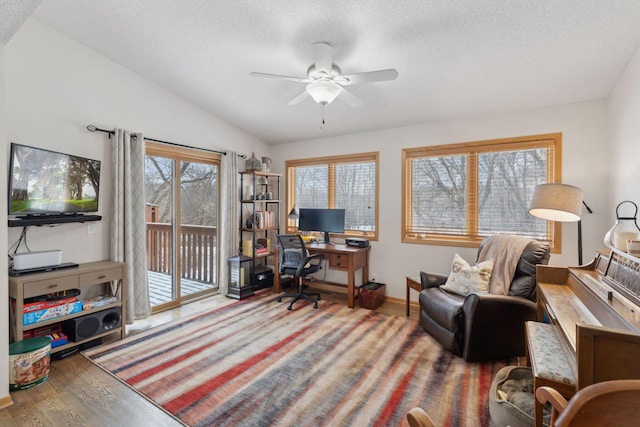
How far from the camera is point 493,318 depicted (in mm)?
2568

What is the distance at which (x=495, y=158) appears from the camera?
11.8 ft

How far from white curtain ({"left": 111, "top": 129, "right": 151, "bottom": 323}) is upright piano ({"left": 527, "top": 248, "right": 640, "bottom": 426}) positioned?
3529mm

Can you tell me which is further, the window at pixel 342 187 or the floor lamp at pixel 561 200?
the window at pixel 342 187

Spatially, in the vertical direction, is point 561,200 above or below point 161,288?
above

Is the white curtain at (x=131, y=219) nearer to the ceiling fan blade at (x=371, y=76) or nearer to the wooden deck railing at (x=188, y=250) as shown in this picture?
the wooden deck railing at (x=188, y=250)

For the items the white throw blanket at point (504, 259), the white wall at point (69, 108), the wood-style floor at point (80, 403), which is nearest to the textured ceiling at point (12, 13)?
the white wall at point (69, 108)

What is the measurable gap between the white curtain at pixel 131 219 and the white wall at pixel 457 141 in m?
2.29

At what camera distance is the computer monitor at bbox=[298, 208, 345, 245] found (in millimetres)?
4480

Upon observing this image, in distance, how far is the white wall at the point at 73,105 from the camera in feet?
8.80

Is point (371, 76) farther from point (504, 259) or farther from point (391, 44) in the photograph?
point (504, 259)

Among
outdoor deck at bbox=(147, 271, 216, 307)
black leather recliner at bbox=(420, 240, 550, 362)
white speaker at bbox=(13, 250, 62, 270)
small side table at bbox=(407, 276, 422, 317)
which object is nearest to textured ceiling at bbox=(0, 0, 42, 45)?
white speaker at bbox=(13, 250, 62, 270)

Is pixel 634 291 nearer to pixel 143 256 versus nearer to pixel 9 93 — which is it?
pixel 143 256

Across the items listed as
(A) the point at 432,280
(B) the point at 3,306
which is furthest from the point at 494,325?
(B) the point at 3,306

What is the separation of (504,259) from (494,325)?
736 mm
